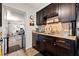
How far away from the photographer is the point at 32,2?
4.53 ft

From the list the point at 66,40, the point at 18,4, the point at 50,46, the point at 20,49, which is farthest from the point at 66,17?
the point at 20,49

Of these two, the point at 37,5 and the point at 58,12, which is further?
the point at 58,12

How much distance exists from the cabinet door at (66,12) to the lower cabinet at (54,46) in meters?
0.31

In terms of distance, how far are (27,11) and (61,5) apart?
483 millimetres

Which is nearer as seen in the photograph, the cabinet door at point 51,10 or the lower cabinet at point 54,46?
the lower cabinet at point 54,46

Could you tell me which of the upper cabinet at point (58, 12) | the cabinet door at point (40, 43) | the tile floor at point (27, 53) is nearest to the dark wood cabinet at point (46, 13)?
the upper cabinet at point (58, 12)

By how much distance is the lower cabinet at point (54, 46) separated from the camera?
130 cm

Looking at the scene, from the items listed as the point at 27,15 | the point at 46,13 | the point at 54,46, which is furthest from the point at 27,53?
the point at 46,13

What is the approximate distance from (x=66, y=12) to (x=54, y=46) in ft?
1.68

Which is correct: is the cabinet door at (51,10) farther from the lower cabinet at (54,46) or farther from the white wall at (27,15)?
the lower cabinet at (54,46)

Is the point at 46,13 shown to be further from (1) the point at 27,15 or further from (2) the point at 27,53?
(2) the point at 27,53

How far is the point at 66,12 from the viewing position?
1.41m

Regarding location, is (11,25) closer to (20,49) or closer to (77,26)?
(20,49)

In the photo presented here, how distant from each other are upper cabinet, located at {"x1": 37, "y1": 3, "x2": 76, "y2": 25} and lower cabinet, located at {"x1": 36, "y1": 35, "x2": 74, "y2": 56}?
27 cm
